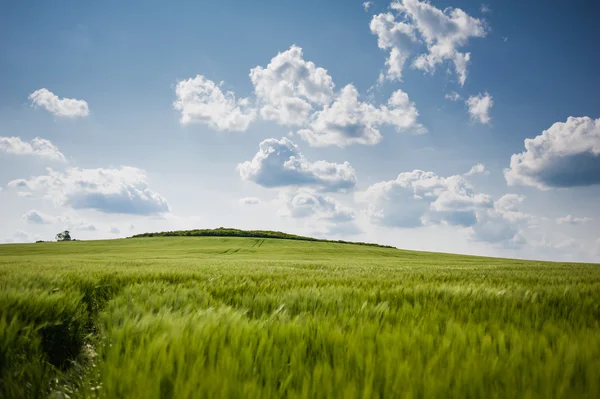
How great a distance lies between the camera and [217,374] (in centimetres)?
118

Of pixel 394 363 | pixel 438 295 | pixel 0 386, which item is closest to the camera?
pixel 394 363

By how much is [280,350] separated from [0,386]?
1.34 m

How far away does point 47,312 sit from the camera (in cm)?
231

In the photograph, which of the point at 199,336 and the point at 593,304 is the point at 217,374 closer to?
the point at 199,336

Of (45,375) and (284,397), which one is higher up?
(284,397)

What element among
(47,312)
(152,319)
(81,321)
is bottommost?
(81,321)

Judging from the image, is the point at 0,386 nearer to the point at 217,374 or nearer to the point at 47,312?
the point at 47,312

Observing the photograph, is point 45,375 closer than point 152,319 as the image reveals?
Yes

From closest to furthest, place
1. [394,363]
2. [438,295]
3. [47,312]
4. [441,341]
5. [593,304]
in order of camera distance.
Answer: [394,363], [441,341], [47,312], [593,304], [438,295]

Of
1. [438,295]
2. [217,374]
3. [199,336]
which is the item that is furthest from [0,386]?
[438,295]

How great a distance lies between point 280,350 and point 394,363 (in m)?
0.57

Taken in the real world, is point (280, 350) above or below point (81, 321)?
above

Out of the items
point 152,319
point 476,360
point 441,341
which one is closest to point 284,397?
point 476,360

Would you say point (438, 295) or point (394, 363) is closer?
point (394, 363)
